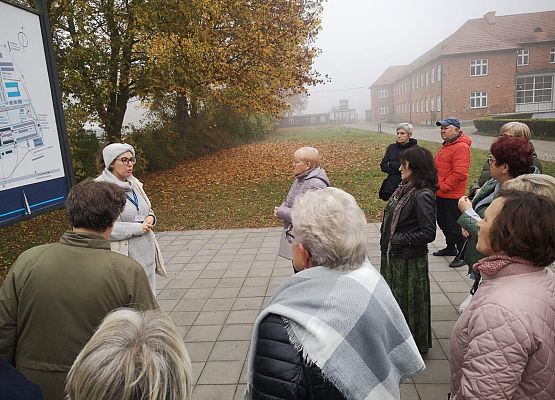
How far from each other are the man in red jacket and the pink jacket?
3.74 metres

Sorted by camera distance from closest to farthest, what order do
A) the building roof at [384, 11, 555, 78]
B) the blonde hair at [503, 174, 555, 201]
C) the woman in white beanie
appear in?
the blonde hair at [503, 174, 555, 201]
the woman in white beanie
the building roof at [384, 11, 555, 78]

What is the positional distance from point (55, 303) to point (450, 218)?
16.6 ft

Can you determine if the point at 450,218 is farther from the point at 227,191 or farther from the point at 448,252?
the point at 227,191

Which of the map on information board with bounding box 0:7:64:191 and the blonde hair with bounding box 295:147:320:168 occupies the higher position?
the map on information board with bounding box 0:7:64:191

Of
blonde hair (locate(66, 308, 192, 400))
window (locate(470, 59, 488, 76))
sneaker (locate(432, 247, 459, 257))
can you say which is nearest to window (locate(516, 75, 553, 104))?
window (locate(470, 59, 488, 76))

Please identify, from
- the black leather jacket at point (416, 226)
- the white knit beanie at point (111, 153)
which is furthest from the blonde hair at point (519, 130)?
the white knit beanie at point (111, 153)

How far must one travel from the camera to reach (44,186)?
382 cm

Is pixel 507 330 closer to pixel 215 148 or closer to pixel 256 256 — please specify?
pixel 256 256

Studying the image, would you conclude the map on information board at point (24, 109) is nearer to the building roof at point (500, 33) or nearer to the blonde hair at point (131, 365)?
the blonde hair at point (131, 365)

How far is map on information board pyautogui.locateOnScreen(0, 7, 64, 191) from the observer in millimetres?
3369

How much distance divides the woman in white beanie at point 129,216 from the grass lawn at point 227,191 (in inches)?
157

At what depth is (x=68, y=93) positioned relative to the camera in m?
10.8

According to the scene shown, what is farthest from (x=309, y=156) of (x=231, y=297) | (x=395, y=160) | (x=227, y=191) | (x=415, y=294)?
(x=227, y=191)

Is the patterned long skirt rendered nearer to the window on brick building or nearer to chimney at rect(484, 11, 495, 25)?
chimney at rect(484, 11, 495, 25)
